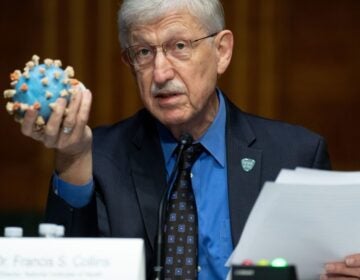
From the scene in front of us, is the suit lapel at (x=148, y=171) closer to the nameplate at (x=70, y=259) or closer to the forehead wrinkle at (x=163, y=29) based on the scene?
the forehead wrinkle at (x=163, y=29)

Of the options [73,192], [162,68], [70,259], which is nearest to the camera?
[70,259]

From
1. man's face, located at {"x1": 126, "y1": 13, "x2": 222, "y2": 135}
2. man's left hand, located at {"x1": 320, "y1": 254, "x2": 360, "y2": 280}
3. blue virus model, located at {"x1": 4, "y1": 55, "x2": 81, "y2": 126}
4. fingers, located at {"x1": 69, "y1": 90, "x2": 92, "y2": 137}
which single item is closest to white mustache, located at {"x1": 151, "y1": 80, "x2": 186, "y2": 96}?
man's face, located at {"x1": 126, "y1": 13, "x2": 222, "y2": 135}

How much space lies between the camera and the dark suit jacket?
3.07 m

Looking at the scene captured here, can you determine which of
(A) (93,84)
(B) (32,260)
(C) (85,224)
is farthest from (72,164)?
(A) (93,84)

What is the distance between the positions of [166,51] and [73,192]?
1.85ft

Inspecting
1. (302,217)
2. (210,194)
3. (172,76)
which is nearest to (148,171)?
(210,194)

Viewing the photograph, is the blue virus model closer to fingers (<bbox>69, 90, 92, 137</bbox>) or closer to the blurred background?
fingers (<bbox>69, 90, 92, 137</bbox>)

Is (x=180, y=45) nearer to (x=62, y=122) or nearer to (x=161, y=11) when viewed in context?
(x=161, y=11)

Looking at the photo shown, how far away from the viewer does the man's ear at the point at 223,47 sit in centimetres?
337

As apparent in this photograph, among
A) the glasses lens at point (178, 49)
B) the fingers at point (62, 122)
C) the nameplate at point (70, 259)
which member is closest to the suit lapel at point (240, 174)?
the glasses lens at point (178, 49)

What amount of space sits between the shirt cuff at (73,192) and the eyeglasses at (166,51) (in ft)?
1.58

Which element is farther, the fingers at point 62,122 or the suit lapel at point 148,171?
the suit lapel at point 148,171

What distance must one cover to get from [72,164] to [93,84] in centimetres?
242

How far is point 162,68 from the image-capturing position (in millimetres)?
3154
